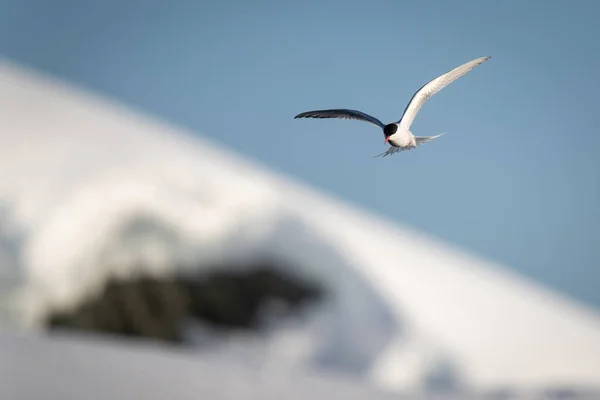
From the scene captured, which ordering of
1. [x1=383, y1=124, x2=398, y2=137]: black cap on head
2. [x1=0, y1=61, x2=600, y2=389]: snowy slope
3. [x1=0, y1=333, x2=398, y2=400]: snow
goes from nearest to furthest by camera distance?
[x1=383, y1=124, x2=398, y2=137]: black cap on head, [x1=0, y1=333, x2=398, y2=400]: snow, [x1=0, y1=61, x2=600, y2=389]: snowy slope

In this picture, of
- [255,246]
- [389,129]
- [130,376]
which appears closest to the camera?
[389,129]

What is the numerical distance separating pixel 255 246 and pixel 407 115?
2758mm

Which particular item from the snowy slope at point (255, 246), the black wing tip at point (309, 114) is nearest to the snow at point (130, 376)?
the snowy slope at point (255, 246)

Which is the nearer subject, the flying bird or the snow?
the flying bird

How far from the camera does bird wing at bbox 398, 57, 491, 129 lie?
226 mm

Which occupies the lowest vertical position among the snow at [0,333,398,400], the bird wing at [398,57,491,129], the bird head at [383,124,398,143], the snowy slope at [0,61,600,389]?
the bird head at [383,124,398,143]

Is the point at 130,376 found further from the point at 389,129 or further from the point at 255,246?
the point at 389,129

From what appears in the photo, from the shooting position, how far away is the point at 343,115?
0.74 ft

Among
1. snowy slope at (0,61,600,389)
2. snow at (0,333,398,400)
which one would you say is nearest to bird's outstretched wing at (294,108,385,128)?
snow at (0,333,398,400)

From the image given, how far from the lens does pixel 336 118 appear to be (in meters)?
0.23

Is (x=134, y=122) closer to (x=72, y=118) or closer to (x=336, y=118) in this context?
(x=72, y=118)

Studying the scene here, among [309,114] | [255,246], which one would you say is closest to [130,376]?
[255,246]

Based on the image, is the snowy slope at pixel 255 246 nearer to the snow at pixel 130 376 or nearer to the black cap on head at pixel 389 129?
the snow at pixel 130 376

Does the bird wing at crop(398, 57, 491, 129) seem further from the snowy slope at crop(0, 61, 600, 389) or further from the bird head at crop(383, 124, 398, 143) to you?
Answer: the snowy slope at crop(0, 61, 600, 389)
